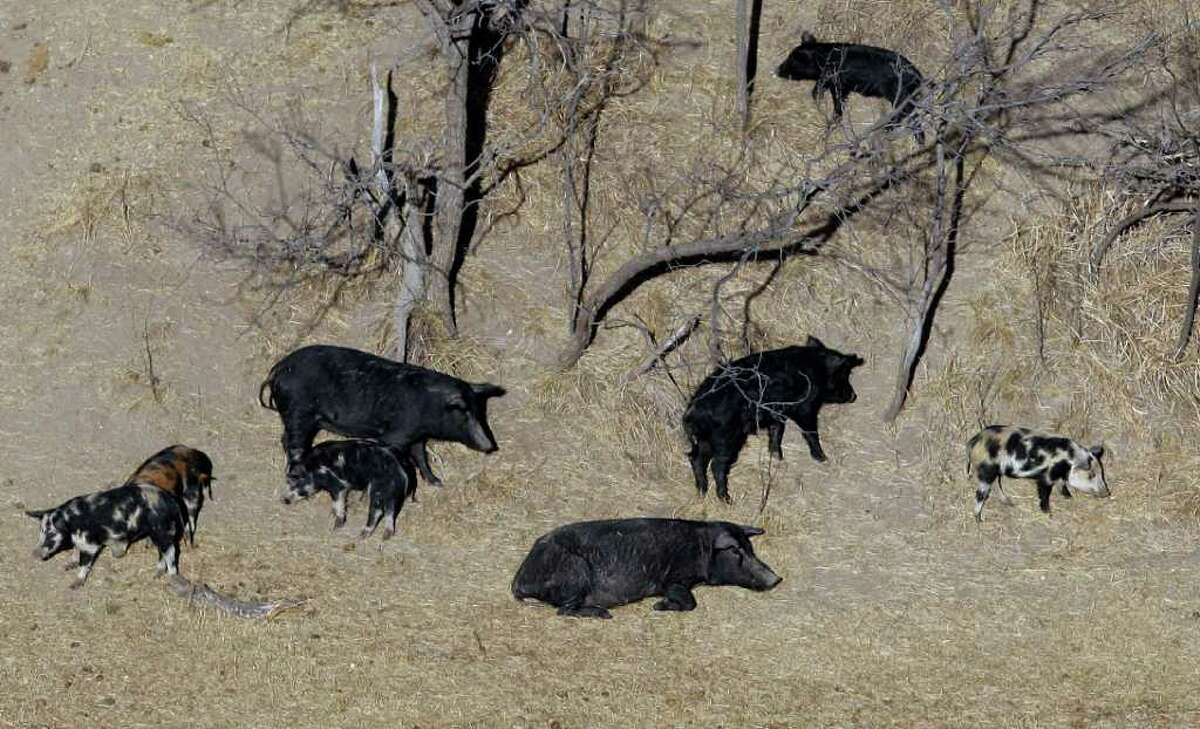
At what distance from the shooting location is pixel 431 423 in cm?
1585

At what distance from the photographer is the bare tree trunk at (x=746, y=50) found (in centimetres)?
1866

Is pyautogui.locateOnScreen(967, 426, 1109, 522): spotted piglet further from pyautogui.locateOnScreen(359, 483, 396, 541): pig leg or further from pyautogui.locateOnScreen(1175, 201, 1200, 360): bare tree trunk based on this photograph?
pyautogui.locateOnScreen(359, 483, 396, 541): pig leg

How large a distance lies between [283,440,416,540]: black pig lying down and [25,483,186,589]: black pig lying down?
1.31 metres

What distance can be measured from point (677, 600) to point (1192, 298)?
6353mm

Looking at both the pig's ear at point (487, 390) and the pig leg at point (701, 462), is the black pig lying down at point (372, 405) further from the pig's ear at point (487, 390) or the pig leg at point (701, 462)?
the pig leg at point (701, 462)

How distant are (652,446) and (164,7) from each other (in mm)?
8331

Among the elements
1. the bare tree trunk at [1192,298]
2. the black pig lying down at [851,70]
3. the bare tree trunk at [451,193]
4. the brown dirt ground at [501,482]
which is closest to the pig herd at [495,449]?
the brown dirt ground at [501,482]

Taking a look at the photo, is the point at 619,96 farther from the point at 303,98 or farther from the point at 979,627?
the point at 979,627

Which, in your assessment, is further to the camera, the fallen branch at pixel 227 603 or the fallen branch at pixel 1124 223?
the fallen branch at pixel 1124 223

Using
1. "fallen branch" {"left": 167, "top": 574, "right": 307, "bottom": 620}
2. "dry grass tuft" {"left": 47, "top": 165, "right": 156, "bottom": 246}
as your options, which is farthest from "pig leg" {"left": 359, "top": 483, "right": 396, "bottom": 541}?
"dry grass tuft" {"left": 47, "top": 165, "right": 156, "bottom": 246}

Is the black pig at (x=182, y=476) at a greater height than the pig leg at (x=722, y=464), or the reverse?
the pig leg at (x=722, y=464)

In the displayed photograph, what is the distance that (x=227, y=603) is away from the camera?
13.7m

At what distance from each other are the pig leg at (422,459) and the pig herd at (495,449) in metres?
0.01

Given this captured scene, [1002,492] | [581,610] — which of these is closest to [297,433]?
[581,610]
